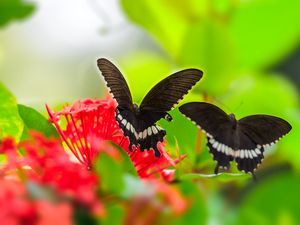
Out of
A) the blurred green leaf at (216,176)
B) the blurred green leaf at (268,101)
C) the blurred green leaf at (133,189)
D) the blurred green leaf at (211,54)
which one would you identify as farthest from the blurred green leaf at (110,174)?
the blurred green leaf at (211,54)

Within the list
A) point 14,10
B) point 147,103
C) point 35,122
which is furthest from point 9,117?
point 14,10

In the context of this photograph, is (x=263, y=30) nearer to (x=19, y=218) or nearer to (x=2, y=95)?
(x=2, y=95)

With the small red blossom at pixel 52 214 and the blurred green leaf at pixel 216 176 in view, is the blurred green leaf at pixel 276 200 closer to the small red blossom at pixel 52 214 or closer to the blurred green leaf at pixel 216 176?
the blurred green leaf at pixel 216 176

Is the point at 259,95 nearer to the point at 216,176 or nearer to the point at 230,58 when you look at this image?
the point at 230,58

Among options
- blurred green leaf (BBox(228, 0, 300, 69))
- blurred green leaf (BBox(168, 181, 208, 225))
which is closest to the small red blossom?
blurred green leaf (BBox(168, 181, 208, 225))

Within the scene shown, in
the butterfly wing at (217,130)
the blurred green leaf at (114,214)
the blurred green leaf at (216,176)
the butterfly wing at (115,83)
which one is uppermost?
the butterfly wing at (115,83)

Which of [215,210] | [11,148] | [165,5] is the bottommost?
[215,210]

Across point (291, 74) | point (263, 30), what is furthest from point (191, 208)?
point (291, 74)

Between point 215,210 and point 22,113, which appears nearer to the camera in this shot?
point 22,113
